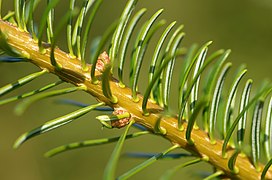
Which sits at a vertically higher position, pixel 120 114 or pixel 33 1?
pixel 33 1

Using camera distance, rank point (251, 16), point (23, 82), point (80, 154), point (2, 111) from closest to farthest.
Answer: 1. point (23, 82)
2. point (251, 16)
3. point (80, 154)
4. point (2, 111)

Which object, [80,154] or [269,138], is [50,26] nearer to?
[269,138]

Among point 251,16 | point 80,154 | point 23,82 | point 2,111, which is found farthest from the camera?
point 2,111

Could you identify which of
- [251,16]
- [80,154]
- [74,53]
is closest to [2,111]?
[80,154]

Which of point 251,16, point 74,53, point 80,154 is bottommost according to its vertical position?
point 80,154

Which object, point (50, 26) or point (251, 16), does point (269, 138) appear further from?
point (251, 16)

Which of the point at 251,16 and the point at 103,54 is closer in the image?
the point at 103,54
